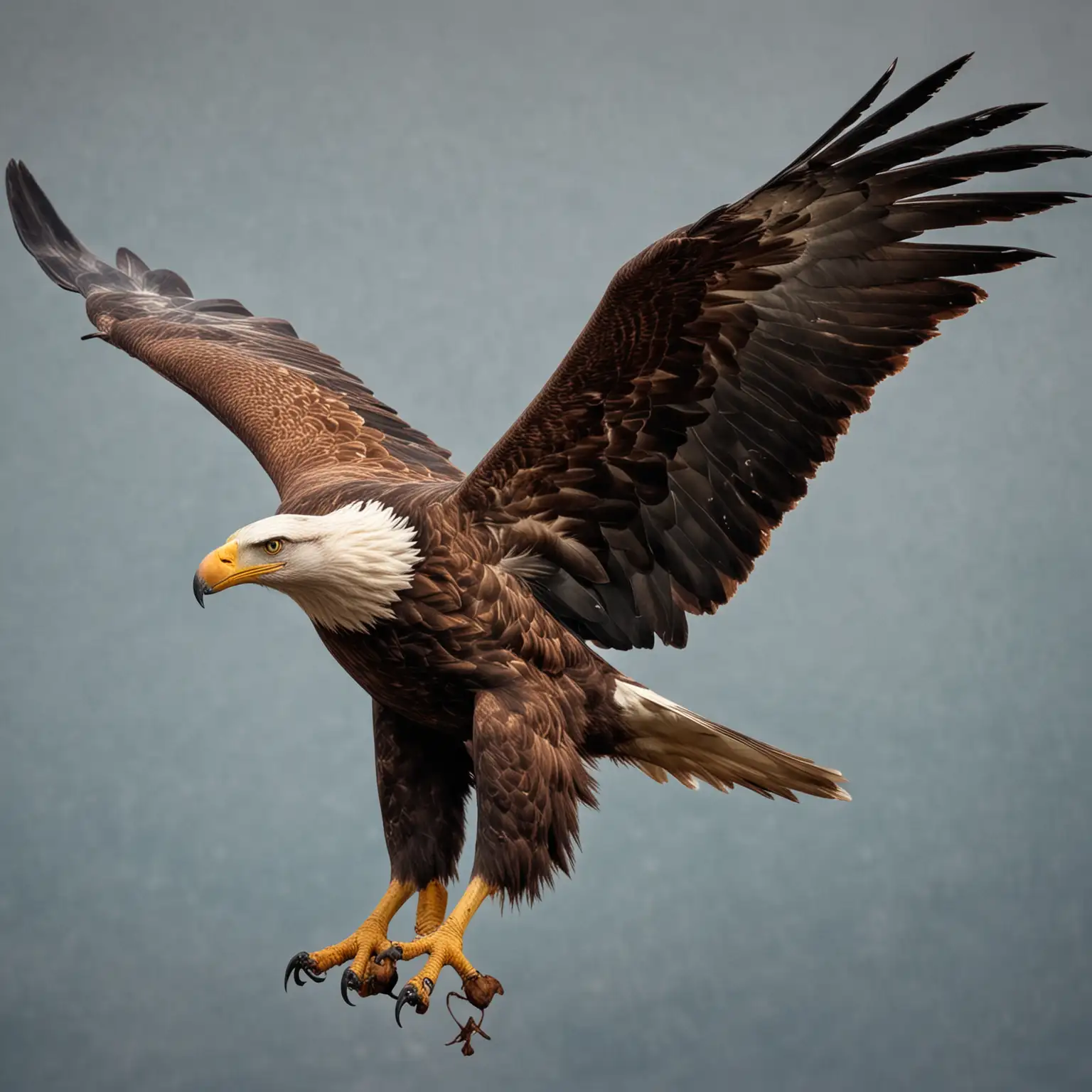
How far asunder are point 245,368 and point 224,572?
168cm

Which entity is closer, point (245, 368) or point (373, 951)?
point (373, 951)

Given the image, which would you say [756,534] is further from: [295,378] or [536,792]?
[295,378]

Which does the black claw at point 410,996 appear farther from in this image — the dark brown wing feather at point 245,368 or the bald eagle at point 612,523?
the dark brown wing feather at point 245,368

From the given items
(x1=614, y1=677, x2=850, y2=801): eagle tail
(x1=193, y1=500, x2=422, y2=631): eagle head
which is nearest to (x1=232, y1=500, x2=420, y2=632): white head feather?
(x1=193, y1=500, x2=422, y2=631): eagle head

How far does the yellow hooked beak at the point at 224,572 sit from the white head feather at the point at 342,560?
0.02 metres

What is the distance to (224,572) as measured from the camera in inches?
178

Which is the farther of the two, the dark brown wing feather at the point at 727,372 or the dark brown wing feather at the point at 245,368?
the dark brown wing feather at the point at 245,368

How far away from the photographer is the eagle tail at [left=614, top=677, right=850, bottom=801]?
201 inches

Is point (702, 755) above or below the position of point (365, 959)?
above

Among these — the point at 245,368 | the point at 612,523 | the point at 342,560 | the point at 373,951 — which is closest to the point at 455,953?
the point at 373,951

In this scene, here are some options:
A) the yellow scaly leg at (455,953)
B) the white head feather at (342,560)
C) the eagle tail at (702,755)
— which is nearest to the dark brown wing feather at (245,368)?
the white head feather at (342,560)

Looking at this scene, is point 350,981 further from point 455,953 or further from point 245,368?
point 245,368

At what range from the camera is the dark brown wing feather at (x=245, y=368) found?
18.6ft

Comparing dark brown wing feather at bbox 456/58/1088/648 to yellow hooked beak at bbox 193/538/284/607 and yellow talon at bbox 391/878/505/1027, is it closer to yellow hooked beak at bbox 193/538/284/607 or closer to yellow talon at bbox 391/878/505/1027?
yellow hooked beak at bbox 193/538/284/607
